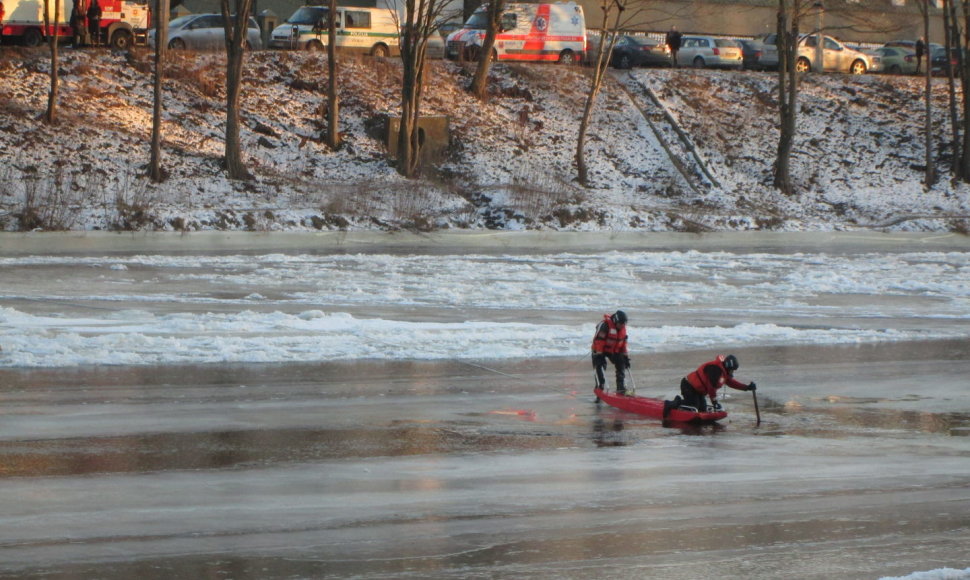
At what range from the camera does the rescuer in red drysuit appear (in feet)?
36.4

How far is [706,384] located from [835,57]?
1625 inches

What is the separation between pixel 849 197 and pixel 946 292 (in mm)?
15850

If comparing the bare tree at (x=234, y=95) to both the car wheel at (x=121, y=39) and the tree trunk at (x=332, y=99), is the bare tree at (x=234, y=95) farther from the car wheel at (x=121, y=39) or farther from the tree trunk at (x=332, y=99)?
the car wheel at (x=121, y=39)

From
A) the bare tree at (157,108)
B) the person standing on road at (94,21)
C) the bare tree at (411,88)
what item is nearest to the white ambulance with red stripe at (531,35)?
the bare tree at (411,88)

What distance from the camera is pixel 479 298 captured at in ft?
65.2

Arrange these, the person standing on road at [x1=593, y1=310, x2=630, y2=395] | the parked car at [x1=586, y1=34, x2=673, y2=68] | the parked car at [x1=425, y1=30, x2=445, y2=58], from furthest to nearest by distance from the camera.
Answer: the parked car at [x1=586, y1=34, x2=673, y2=68] → the parked car at [x1=425, y1=30, x2=445, y2=58] → the person standing on road at [x1=593, y1=310, x2=630, y2=395]

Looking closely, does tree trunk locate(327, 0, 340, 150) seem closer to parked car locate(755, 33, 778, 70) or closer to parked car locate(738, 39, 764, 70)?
parked car locate(738, 39, 764, 70)

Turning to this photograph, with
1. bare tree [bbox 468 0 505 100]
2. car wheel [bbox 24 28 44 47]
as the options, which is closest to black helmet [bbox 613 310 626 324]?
bare tree [bbox 468 0 505 100]

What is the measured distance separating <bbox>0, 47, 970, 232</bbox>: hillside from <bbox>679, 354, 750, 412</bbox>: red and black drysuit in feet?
59.9

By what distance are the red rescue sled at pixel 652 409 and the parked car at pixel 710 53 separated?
121ft

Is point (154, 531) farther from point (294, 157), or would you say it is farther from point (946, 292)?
point (294, 157)

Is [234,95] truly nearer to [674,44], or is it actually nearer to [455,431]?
[674,44]

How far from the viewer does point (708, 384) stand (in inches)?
444

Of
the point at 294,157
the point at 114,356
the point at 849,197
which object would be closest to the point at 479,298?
the point at 114,356
